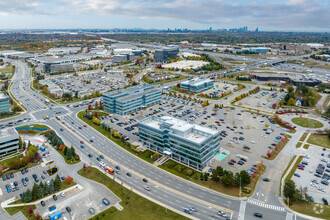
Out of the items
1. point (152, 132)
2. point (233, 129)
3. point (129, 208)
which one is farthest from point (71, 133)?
point (233, 129)

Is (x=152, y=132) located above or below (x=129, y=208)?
above

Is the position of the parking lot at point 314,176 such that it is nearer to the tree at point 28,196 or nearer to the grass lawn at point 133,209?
the grass lawn at point 133,209

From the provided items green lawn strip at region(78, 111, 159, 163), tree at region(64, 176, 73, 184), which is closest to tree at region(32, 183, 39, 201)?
tree at region(64, 176, 73, 184)

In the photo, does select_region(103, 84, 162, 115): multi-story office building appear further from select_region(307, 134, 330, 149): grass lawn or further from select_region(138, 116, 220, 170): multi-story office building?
select_region(307, 134, 330, 149): grass lawn

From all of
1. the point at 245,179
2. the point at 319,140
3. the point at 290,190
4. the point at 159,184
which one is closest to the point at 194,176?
the point at 159,184

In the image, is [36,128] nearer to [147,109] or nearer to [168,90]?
[147,109]

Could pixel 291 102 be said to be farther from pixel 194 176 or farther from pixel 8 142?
pixel 8 142

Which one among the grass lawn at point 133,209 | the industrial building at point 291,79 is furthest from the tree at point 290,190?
the industrial building at point 291,79
